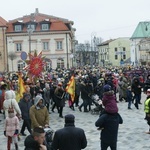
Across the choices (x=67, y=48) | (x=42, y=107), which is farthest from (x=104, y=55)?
(x=42, y=107)

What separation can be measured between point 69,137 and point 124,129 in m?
7.54

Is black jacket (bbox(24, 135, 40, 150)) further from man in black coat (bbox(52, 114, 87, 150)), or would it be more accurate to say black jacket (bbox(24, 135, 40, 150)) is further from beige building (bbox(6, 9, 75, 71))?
beige building (bbox(6, 9, 75, 71))

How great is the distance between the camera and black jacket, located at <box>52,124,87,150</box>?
6.90 metres

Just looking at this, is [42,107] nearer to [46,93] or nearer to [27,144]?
[27,144]

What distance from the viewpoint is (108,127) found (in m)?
8.35

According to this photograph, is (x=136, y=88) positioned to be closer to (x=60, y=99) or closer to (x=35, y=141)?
(x=60, y=99)

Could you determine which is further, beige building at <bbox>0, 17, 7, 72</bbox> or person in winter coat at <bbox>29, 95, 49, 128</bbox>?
beige building at <bbox>0, 17, 7, 72</bbox>

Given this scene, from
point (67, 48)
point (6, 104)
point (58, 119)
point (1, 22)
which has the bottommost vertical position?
point (58, 119)

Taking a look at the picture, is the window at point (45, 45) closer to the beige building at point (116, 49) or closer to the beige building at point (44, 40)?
the beige building at point (44, 40)

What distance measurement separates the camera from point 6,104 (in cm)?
1276

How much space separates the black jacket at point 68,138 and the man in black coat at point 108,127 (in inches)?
54.1

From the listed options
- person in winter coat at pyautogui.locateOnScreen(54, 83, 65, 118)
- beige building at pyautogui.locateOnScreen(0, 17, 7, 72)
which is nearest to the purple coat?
person in winter coat at pyautogui.locateOnScreen(54, 83, 65, 118)

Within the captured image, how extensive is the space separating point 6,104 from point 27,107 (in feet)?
2.37

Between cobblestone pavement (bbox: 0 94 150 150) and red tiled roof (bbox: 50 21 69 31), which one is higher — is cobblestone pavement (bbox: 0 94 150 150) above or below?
below
